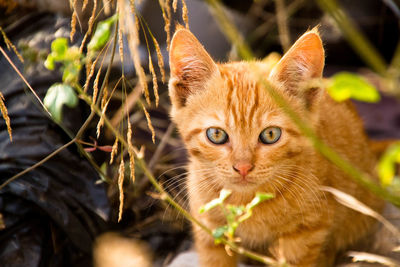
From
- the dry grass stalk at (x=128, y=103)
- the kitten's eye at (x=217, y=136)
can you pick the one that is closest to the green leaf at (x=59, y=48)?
the kitten's eye at (x=217, y=136)

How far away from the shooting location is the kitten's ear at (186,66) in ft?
5.15

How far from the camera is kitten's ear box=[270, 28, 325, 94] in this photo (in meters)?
1.50

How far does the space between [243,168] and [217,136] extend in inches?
7.1

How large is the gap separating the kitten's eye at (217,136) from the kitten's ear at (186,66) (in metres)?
0.23

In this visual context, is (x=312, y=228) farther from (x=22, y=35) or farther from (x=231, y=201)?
(x=22, y=35)

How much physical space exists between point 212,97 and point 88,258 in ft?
3.43

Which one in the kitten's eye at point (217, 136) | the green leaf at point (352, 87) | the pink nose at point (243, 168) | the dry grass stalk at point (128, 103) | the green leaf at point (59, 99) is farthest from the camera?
the dry grass stalk at point (128, 103)

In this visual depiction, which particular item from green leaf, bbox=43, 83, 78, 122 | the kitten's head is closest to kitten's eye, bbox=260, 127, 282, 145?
the kitten's head

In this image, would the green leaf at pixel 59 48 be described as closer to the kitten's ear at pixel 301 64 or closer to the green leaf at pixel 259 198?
the green leaf at pixel 259 198

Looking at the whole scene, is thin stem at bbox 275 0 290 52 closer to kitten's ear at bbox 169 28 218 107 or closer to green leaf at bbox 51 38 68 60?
kitten's ear at bbox 169 28 218 107

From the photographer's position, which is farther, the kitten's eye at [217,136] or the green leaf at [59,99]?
the kitten's eye at [217,136]

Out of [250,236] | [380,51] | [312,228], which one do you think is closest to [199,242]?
[250,236]

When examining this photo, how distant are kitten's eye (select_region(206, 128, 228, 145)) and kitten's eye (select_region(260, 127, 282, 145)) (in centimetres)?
14

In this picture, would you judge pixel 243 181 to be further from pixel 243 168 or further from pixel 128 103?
pixel 128 103
